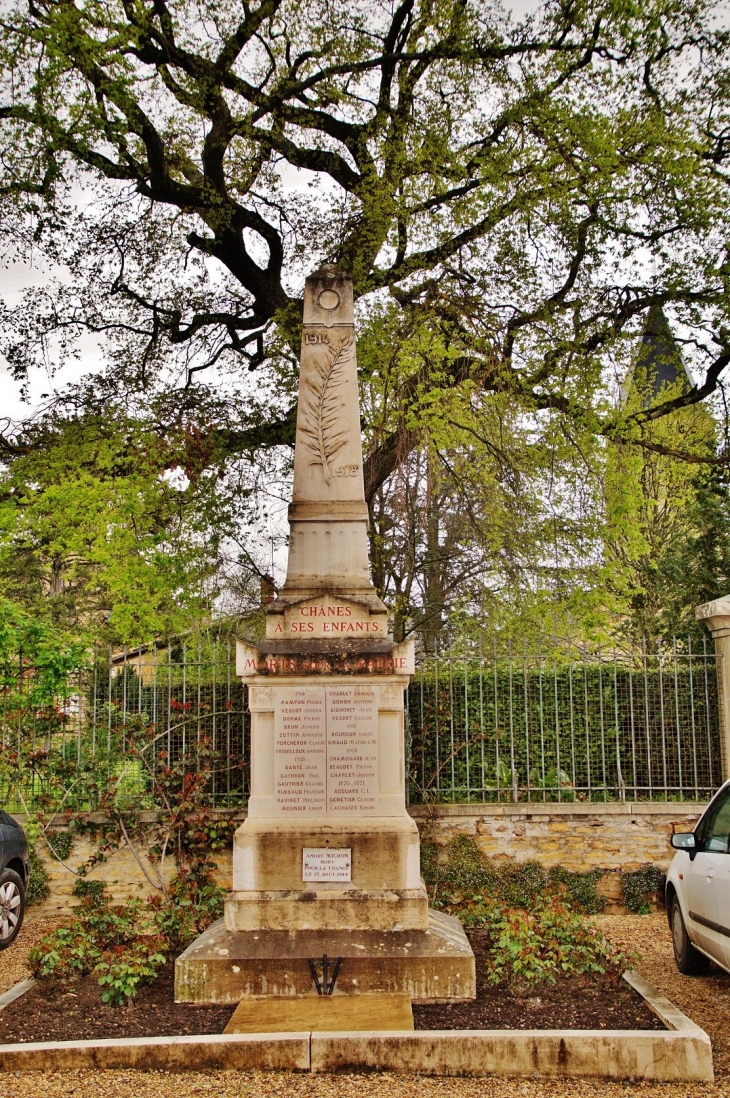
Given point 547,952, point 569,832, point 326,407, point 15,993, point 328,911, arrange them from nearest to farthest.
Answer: point 15,993 < point 547,952 < point 328,911 < point 326,407 < point 569,832

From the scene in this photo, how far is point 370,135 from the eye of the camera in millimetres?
12633

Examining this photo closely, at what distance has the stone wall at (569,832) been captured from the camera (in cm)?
963

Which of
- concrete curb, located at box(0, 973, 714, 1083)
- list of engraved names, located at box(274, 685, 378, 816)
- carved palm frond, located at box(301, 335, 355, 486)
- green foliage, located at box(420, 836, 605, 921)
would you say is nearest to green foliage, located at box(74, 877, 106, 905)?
green foliage, located at box(420, 836, 605, 921)

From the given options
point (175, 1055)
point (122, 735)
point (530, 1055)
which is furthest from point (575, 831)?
point (175, 1055)

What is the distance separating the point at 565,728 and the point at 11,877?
5.71 m

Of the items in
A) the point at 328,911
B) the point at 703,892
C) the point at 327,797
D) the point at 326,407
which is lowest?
the point at 328,911

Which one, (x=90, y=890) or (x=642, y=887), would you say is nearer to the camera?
(x=90, y=890)

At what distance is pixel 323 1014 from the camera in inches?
222

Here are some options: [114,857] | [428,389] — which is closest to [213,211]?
[428,389]

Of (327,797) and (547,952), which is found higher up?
(327,797)

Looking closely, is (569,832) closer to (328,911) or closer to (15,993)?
(328,911)

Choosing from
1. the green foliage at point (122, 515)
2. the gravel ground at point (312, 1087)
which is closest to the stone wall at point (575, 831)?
the gravel ground at point (312, 1087)

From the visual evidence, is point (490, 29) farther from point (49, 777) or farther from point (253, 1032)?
point (253, 1032)

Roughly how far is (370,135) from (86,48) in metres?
3.75
